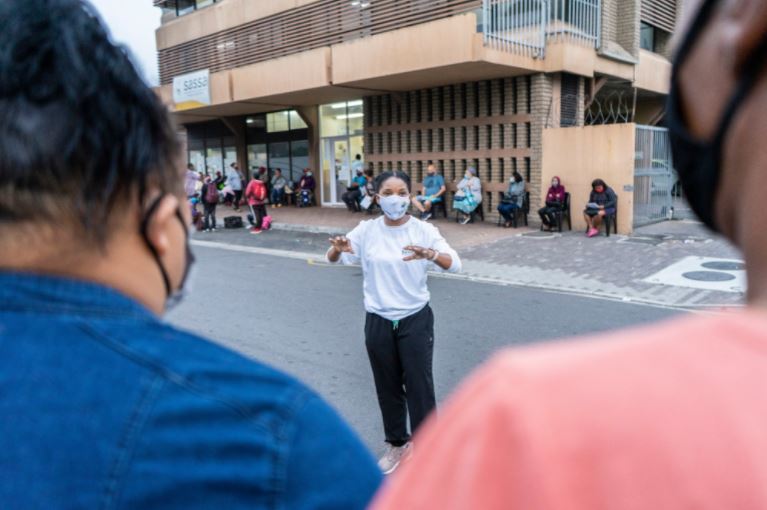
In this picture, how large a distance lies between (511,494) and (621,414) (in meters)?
0.11

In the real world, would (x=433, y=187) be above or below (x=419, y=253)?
above

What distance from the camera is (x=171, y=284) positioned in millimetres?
1125

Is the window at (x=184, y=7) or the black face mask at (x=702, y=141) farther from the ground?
the window at (x=184, y=7)

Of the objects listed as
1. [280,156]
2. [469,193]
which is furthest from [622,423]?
[280,156]

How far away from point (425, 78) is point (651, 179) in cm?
576

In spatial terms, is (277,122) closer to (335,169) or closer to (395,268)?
(335,169)

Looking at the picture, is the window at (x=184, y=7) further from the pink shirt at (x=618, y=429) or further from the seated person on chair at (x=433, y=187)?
the pink shirt at (x=618, y=429)

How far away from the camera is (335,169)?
68.8 ft

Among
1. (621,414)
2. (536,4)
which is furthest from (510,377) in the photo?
(536,4)

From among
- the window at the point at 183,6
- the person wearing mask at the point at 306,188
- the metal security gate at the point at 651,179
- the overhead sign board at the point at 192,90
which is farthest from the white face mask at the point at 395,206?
the window at the point at 183,6

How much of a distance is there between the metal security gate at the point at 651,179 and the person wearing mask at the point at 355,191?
7.56 m

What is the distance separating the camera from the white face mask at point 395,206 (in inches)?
164

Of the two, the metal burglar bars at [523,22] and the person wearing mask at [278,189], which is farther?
the person wearing mask at [278,189]

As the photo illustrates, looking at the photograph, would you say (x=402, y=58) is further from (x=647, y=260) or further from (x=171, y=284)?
(x=171, y=284)
